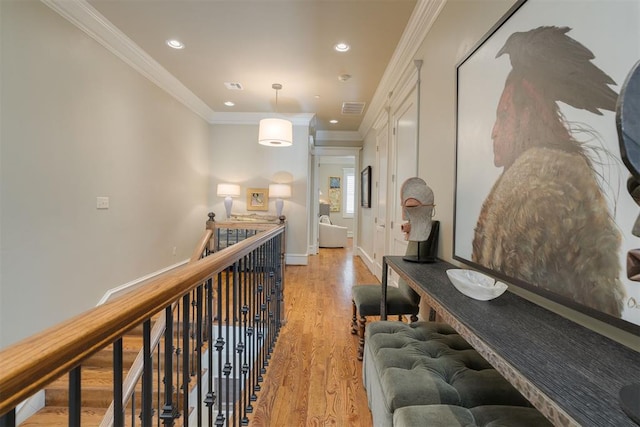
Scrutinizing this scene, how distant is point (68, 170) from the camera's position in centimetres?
250

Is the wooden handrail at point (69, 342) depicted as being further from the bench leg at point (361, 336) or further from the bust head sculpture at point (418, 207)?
the bench leg at point (361, 336)

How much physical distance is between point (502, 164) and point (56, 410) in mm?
3622

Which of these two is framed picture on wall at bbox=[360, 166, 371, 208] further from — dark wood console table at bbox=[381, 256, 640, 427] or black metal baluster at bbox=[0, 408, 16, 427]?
black metal baluster at bbox=[0, 408, 16, 427]

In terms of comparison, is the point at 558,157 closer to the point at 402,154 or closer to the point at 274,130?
the point at 402,154

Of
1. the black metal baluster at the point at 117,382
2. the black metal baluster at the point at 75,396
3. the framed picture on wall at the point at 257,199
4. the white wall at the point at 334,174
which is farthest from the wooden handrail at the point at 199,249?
the white wall at the point at 334,174

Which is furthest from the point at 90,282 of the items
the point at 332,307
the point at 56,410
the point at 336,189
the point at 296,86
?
the point at 336,189

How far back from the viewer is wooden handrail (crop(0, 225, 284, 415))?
354mm

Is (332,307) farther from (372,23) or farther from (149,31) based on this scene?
(149,31)

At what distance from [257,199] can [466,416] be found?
504 centimetres

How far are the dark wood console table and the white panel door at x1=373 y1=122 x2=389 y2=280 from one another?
9.40 ft

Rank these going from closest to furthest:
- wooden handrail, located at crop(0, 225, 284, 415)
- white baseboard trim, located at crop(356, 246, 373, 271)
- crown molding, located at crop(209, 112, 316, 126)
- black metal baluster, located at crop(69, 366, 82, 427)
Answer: wooden handrail, located at crop(0, 225, 284, 415), black metal baluster, located at crop(69, 366, 82, 427), white baseboard trim, located at crop(356, 246, 373, 271), crown molding, located at crop(209, 112, 316, 126)

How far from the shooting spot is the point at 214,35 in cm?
292

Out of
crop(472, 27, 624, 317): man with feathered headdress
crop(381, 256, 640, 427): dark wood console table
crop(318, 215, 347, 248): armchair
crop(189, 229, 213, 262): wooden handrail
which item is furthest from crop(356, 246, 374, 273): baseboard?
crop(381, 256, 640, 427): dark wood console table

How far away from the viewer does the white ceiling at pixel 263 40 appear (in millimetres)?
2496
